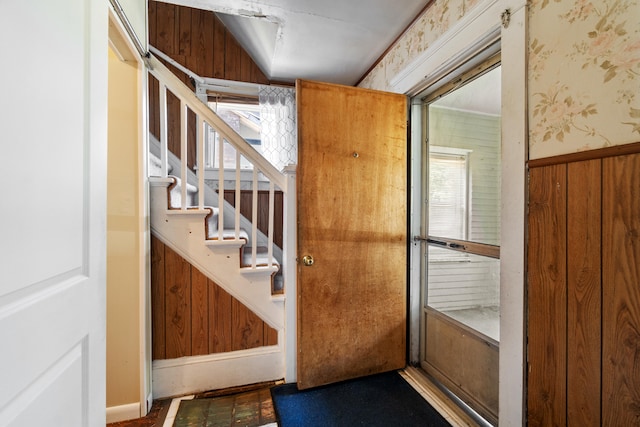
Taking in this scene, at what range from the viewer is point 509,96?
1182 mm

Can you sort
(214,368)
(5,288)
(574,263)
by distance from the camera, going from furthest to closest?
(214,368) → (574,263) → (5,288)

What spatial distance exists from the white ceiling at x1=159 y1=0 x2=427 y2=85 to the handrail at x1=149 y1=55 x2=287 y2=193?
0.44 m

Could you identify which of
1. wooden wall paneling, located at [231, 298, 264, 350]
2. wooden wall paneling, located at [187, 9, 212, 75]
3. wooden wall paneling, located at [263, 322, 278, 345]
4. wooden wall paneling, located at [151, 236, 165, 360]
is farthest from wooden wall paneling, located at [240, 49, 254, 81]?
wooden wall paneling, located at [263, 322, 278, 345]

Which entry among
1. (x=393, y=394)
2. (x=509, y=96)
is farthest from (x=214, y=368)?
(x=509, y=96)

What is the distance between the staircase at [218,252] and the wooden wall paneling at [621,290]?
4.70 ft

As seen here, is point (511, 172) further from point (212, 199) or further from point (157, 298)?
point (212, 199)

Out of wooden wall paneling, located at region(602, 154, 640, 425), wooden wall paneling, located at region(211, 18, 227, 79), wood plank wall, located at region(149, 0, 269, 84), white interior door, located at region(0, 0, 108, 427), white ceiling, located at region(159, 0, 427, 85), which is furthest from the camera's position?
wooden wall paneling, located at region(211, 18, 227, 79)

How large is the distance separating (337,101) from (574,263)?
143cm

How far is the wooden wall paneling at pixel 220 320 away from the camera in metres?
1.75

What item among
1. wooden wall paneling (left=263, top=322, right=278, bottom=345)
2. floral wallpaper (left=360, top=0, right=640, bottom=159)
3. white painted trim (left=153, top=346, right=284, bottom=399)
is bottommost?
white painted trim (left=153, top=346, right=284, bottom=399)

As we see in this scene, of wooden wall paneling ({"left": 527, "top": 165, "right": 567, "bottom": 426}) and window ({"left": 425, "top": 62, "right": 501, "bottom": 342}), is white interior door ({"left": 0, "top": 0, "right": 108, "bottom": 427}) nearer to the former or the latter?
wooden wall paneling ({"left": 527, "top": 165, "right": 567, "bottom": 426})

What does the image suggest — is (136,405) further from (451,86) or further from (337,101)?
(451,86)

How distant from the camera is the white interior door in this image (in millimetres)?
517

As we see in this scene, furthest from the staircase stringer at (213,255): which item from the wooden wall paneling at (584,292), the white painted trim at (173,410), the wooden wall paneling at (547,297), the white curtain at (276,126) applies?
the wooden wall paneling at (584,292)
